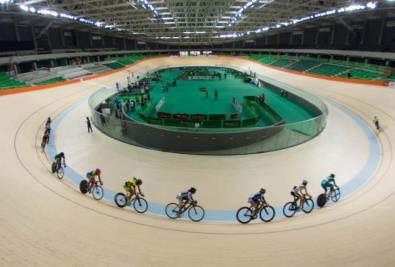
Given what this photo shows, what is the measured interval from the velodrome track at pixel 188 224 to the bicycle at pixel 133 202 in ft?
1.02

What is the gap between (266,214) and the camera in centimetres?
682

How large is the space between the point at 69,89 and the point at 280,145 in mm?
22355

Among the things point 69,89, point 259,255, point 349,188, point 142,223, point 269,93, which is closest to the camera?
point 259,255

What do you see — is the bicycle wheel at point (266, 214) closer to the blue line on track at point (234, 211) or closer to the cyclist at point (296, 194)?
the blue line on track at point (234, 211)

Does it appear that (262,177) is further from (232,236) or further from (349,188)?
(232,236)

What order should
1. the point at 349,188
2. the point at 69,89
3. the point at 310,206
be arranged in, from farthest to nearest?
1. the point at 69,89
2. the point at 349,188
3. the point at 310,206

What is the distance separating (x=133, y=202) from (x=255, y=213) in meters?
3.64

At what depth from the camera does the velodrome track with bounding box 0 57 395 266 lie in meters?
4.84

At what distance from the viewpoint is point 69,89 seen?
24.3 m

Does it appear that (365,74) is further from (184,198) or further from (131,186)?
(131,186)

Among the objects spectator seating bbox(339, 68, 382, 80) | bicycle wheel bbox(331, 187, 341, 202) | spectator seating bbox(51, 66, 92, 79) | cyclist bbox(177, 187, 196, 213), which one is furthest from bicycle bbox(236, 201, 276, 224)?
spectator seating bbox(51, 66, 92, 79)

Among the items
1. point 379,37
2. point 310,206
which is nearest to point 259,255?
point 310,206

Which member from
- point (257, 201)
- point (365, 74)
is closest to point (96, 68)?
point (365, 74)

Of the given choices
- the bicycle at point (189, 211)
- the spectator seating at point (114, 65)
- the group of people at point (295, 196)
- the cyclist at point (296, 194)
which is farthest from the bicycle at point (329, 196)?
the spectator seating at point (114, 65)
